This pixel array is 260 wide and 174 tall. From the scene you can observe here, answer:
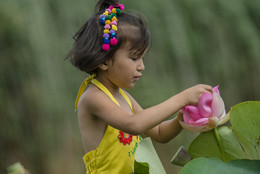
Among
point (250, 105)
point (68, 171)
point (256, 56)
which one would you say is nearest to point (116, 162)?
point (250, 105)

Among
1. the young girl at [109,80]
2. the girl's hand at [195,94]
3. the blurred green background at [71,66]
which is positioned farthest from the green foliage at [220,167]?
the blurred green background at [71,66]

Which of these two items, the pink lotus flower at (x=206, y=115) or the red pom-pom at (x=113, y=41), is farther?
the red pom-pom at (x=113, y=41)

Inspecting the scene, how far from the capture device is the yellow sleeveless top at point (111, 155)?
3.13 ft

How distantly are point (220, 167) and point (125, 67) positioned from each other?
41cm

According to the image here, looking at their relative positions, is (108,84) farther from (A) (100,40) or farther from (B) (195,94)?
(B) (195,94)

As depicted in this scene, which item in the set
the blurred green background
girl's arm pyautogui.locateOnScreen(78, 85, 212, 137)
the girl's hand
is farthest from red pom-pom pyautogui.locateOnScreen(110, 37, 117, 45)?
the blurred green background

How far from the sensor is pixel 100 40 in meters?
0.98

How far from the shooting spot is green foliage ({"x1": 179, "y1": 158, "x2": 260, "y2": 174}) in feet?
1.89

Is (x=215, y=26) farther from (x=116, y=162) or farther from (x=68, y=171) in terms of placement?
(x=116, y=162)

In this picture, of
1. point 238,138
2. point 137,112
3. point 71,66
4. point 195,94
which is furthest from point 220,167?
point 71,66

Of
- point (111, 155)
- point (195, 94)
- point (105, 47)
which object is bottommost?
point (111, 155)

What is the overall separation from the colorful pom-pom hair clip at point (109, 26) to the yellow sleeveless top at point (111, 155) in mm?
92

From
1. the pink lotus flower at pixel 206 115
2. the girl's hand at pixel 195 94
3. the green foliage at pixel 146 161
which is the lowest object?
the green foliage at pixel 146 161

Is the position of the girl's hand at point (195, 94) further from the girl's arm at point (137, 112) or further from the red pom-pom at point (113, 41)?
the red pom-pom at point (113, 41)
